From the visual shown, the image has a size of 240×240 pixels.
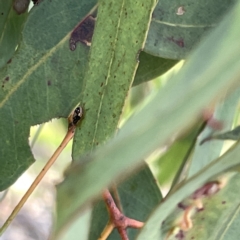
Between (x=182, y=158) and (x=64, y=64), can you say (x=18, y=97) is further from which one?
(x=182, y=158)

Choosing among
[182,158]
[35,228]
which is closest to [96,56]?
[182,158]

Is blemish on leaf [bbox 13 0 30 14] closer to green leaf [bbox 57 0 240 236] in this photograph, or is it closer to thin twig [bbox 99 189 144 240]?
thin twig [bbox 99 189 144 240]

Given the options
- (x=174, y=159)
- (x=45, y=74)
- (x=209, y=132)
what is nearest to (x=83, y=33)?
(x=45, y=74)

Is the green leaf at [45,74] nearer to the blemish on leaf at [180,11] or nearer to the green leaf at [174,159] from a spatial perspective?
the blemish on leaf at [180,11]

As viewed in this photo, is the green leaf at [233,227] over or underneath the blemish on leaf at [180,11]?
underneath

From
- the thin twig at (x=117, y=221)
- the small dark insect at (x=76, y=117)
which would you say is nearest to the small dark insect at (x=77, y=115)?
the small dark insect at (x=76, y=117)

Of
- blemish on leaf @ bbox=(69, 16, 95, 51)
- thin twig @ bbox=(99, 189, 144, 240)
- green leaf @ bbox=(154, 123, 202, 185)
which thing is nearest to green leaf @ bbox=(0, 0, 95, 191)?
blemish on leaf @ bbox=(69, 16, 95, 51)


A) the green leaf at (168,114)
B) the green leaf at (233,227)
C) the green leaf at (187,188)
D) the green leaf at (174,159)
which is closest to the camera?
the green leaf at (168,114)
